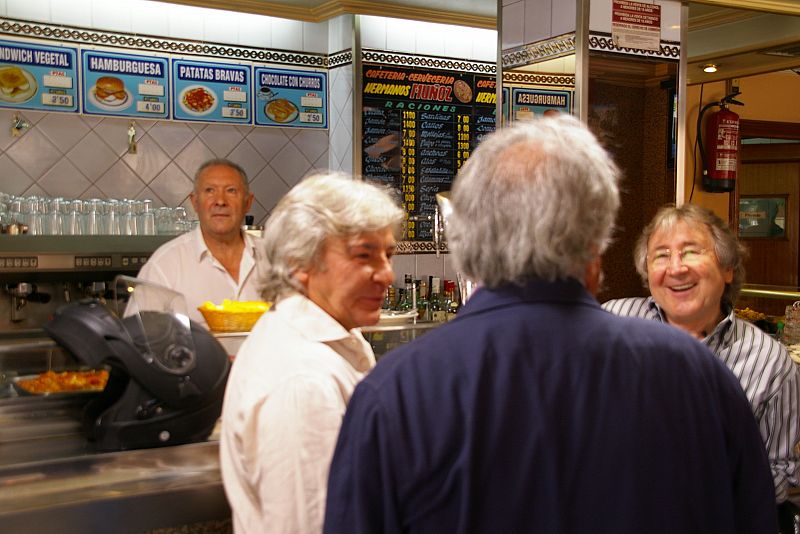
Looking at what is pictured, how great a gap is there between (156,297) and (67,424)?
42cm

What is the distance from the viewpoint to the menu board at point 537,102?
4.67m

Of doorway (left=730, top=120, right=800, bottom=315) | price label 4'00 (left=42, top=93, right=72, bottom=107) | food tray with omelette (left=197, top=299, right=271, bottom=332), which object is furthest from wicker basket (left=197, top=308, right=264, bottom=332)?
doorway (left=730, top=120, right=800, bottom=315)

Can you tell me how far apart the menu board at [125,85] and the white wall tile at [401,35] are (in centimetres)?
171

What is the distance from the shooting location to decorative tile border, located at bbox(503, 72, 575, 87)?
467 centimetres

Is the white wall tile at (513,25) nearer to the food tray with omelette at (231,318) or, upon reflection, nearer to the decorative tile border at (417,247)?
the decorative tile border at (417,247)

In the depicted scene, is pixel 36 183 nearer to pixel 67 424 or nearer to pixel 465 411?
pixel 67 424

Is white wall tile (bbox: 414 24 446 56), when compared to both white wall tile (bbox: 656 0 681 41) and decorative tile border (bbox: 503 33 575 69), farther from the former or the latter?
white wall tile (bbox: 656 0 681 41)

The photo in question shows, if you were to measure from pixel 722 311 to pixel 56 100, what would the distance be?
4.67 meters

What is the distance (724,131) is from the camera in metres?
7.43

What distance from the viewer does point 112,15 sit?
19.6ft

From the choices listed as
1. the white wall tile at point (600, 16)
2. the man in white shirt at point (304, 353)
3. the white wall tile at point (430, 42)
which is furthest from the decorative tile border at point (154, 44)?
the man in white shirt at point (304, 353)

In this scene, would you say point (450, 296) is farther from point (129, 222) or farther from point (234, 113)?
point (129, 222)

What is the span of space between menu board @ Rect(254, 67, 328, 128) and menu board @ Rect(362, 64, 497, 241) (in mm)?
388

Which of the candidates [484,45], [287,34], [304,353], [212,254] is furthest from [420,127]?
[304,353]
